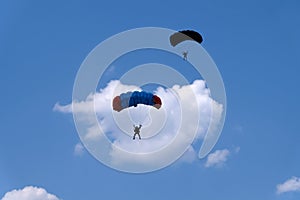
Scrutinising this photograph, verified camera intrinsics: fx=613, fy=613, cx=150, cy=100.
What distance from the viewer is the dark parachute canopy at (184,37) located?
82.2 m

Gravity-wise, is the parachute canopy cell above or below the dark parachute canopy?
below

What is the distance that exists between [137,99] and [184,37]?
11.3m

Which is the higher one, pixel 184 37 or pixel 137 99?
pixel 184 37

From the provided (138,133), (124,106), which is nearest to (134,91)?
(124,106)

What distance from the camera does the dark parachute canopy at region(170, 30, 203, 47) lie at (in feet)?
270

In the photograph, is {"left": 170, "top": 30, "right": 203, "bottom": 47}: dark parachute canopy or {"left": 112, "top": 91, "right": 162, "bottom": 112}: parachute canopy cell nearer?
{"left": 112, "top": 91, "right": 162, "bottom": 112}: parachute canopy cell

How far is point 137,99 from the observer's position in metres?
78.1

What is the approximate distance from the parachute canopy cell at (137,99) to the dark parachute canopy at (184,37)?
8790 millimetres

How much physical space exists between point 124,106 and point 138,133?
665 centimetres

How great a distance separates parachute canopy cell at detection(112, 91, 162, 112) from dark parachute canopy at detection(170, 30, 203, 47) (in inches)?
346

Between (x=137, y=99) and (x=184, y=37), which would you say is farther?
(x=184, y=37)

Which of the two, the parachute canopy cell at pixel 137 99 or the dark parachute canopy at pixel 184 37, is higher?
the dark parachute canopy at pixel 184 37

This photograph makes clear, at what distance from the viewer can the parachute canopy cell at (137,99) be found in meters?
78.1

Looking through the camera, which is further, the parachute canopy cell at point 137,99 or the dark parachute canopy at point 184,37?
the dark parachute canopy at point 184,37
